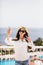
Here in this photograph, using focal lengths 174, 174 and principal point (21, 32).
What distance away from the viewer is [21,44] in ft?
7.33

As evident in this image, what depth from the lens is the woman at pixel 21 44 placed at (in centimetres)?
222

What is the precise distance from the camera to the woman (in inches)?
87.4

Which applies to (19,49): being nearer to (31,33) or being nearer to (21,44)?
(21,44)

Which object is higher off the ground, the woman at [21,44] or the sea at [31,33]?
the sea at [31,33]

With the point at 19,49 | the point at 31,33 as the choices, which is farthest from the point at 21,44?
the point at 31,33

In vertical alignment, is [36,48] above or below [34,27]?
below

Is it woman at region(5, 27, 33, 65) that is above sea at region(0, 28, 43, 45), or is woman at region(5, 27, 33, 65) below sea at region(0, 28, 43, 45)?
below

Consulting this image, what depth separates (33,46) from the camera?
2279 millimetres

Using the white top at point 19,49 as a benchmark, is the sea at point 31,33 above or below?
above

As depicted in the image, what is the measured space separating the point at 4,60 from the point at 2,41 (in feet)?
0.81

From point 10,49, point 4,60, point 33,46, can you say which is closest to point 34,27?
point 33,46

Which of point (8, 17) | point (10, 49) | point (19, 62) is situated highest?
point (8, 17)

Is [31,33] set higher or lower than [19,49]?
higher

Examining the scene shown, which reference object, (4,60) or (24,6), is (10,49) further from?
(24,6)
